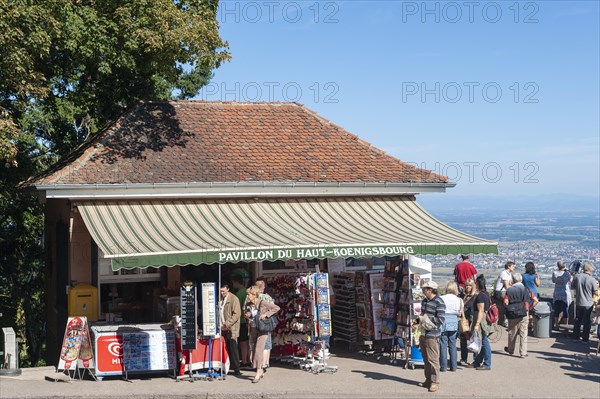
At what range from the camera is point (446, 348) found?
13.9 meters

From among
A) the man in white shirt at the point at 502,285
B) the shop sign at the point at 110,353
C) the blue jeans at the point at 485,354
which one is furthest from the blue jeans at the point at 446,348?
the shop sign at the point at 110,353

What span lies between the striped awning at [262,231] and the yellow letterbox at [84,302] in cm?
160

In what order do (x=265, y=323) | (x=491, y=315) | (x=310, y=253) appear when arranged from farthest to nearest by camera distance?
1. (x=491, y=315)
2. (x=310, y=253)
3. (x=265, y=323)

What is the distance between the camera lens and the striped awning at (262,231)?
44.1ft

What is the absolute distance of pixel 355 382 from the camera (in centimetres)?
1317

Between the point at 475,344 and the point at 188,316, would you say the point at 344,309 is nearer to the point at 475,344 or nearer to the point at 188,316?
the point at 475,344

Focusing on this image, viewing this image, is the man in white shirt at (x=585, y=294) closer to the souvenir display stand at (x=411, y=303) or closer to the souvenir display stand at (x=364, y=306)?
the souvenir display stand at (x=411, y=303)

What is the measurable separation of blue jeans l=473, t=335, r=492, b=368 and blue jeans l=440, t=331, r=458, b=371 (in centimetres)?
55

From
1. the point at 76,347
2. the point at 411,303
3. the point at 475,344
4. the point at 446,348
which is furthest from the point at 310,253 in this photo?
the point at 76,347

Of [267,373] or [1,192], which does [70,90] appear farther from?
[267,373]

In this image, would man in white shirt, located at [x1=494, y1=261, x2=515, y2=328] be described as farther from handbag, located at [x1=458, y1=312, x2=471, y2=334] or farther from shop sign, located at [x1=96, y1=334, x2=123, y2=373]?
shop sign, located at [x1=96, y1=334, x2=123, y2=373]

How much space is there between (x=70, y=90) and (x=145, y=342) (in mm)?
10078

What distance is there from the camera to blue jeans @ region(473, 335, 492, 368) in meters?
14.2

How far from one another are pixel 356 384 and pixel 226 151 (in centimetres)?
661
